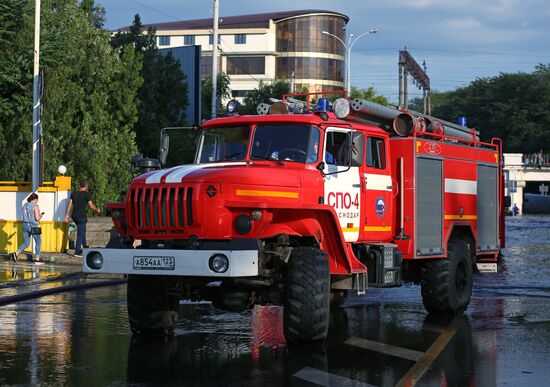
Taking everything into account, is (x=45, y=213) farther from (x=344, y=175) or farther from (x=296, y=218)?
(x=296, y=218)

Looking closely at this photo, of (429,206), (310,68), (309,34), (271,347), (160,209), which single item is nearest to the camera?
(160,209)

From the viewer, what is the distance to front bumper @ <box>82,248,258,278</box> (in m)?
10.7

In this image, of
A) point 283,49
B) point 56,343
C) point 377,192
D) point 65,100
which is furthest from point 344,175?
point 283,49

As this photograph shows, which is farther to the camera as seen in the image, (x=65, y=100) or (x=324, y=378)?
(x=65, y=100)

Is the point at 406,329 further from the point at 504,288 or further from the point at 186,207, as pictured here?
the point at 504,288

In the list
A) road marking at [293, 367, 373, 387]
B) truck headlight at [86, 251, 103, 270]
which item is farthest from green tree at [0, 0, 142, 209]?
road marking at [293, 367, 373, 387]

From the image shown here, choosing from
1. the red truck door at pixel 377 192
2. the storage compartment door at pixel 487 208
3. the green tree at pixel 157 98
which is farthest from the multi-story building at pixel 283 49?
the red truck door at pixel 377 192

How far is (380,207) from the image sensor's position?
13578 millimetres

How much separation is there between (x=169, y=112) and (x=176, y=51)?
11659mm

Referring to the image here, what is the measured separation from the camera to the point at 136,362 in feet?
34.1

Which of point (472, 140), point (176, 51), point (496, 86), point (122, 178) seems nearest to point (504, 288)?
point (472, 140)

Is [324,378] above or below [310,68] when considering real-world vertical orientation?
below

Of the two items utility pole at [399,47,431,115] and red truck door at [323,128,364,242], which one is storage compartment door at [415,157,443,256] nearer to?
red truck door at [323,128,364,242]

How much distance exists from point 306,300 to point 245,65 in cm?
11683
